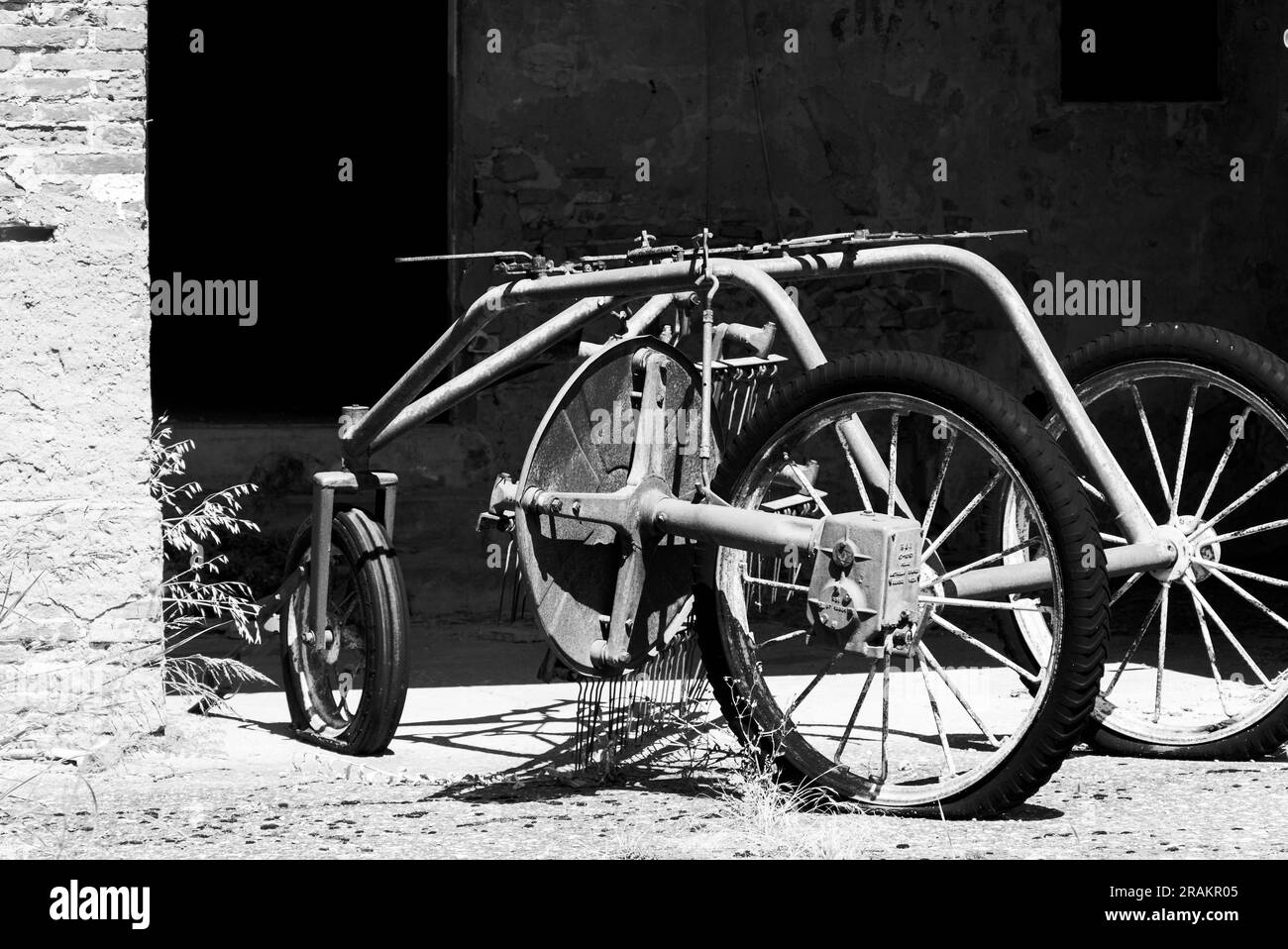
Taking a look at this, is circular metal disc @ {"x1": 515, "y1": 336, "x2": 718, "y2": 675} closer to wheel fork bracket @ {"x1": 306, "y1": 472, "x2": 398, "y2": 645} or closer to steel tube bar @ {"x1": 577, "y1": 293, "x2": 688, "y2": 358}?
steel tube bar @ {"x1": 577, "y1": 293, "x2": 688, "y2": 358}

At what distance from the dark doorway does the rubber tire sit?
3.83 metres

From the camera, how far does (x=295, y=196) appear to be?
8.23 m

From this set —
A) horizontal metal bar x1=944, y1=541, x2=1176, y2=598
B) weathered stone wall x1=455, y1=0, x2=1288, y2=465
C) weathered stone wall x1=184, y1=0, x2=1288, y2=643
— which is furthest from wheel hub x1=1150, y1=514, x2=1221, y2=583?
weathered stone wall x1=455, y1=0, x2=1288, y2=465

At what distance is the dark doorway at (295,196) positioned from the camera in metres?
7.82

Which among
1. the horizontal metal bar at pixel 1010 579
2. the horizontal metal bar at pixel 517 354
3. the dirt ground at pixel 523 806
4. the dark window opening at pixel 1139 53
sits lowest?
the dirt ground at pixel 523 806

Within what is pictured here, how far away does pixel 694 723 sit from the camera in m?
4.57

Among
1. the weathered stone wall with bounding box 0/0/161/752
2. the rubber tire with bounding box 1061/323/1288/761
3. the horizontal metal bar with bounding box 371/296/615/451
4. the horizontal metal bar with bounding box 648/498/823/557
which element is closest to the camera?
the horizontal metal bar with bounding box 648/498/823/557

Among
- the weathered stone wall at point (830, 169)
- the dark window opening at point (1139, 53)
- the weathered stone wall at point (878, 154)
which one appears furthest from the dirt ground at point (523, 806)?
the dark window opening at point (1139, 53)

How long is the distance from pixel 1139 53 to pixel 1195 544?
4439 millimetres

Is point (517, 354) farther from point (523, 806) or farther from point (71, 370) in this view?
point (71, 370)

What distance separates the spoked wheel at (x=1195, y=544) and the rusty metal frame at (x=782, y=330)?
225 millimetres

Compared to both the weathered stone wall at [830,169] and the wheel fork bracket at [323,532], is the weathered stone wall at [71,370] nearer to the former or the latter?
the wheel fork bracket at [323,532]

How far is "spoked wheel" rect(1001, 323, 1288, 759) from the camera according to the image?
4.11 meters

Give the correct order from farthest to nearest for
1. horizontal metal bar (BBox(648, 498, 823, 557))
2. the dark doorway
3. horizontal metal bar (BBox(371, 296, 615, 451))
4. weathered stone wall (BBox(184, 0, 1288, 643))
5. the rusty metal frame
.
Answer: the dark doorway → weathered stone wall (BBox(184, 0, 1288, 643)) → horizontal metal bar (BBox(371, 296, 615, 451)) → the rusty metal frame → horizontal metal bar (BBox(648, 498, 823, 557))
